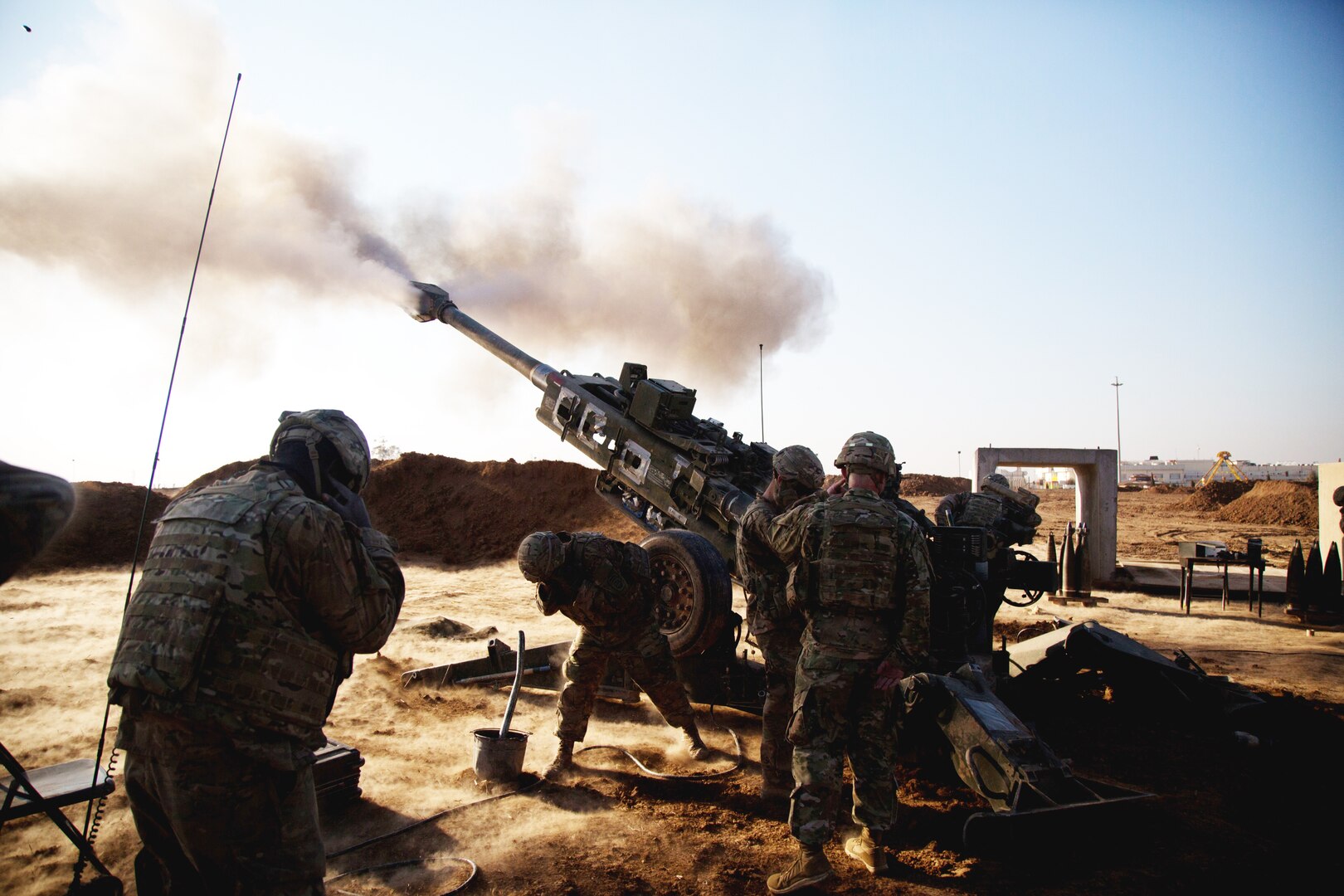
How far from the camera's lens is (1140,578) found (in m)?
13.4

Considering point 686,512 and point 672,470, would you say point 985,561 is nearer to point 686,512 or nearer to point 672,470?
point 686,512

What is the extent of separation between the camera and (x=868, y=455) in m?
4.04

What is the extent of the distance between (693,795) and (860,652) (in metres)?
1.57

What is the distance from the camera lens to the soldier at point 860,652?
12.4 ft

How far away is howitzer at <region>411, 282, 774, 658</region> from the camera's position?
593 centimetres

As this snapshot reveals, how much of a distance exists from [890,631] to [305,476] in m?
2.57

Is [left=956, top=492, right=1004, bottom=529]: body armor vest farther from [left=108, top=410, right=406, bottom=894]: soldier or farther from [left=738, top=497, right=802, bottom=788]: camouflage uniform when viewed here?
[left=108, top=410, right=406, bottom=894]: soldier

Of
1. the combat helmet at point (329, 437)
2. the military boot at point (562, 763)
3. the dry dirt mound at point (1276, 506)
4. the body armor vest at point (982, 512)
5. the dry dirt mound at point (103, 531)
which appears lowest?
the military boot at point (562, 763)

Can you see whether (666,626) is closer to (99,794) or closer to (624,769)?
(624,769)

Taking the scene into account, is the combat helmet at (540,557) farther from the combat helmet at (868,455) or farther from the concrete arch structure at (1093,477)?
the concrete arch structure at (1093,477)

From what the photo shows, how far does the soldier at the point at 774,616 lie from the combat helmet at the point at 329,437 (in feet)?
7.90

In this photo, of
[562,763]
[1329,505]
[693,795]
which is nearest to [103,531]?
[562,763]

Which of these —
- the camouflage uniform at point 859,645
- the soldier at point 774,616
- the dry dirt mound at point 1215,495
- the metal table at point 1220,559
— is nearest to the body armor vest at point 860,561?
the camouflage uniform at point 859,645

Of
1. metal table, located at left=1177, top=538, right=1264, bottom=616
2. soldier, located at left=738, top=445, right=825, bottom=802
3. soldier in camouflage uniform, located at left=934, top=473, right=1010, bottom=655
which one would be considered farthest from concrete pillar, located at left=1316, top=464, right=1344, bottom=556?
soldier, located at left=738, top=445, right=825, bottom=802
